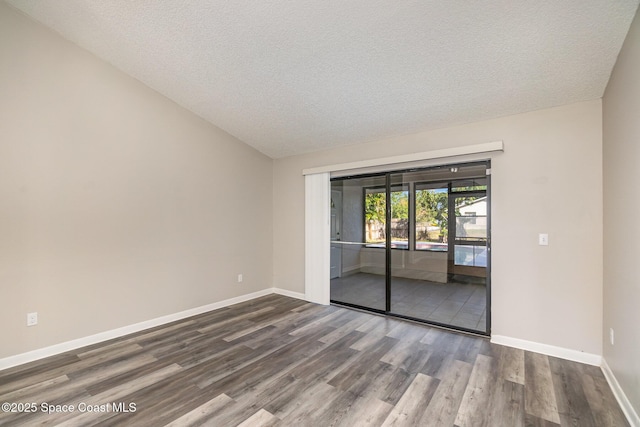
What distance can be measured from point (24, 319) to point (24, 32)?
280cm

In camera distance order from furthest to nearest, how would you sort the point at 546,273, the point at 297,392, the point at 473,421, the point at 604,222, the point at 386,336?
the point at 386,336 → the point at 546,273 → the point at 604,222 → the point at 297,392 → the point at 473,421

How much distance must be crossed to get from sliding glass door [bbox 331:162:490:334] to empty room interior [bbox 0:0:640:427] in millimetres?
39

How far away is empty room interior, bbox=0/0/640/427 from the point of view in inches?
82.4

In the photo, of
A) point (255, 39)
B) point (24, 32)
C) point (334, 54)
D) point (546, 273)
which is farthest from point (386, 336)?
point (24, 32)

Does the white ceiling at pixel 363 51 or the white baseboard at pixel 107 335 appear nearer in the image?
the white ceiling at pixel 363 51

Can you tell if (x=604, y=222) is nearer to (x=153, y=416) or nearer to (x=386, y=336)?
(x=386, y=336)

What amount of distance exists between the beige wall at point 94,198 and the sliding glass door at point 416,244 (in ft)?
6.60

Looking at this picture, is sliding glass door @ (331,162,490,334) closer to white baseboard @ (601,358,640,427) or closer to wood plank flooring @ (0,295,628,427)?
wood plank flooring @ (0,295,628,427)

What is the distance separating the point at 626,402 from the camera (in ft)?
6.47

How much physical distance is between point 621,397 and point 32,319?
5124mm

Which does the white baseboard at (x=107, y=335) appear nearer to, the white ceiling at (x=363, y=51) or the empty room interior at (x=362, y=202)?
the empty room interior at (x=362, y=202)

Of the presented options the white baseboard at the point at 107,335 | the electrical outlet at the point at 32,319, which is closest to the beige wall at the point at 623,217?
the white baseboard at the point at 107,335

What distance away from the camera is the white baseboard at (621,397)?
6.03 ft

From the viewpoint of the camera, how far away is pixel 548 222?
9.48 feet
